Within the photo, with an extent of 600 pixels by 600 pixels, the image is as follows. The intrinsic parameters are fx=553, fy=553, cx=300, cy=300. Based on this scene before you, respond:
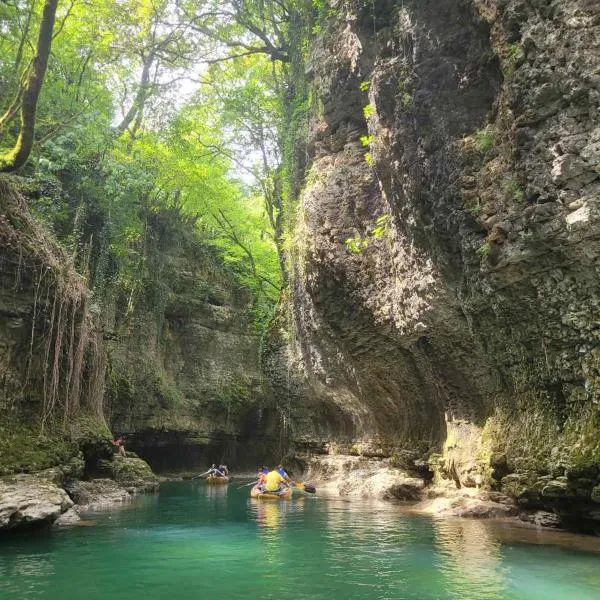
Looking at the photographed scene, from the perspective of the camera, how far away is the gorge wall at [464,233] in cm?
823

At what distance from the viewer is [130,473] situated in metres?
15.6

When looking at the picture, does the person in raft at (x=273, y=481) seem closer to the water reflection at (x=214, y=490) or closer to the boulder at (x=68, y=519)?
the water reflection at (x=214, y=490)

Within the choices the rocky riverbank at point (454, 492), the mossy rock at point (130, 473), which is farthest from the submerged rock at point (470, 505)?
the mossy rock at point (130, 473)

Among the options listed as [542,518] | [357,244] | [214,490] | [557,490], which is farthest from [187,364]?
[557,490]

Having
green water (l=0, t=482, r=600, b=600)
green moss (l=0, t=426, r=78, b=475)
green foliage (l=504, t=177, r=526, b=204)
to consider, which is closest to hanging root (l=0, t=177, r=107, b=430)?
green moss (l=0, t=426, r=78, b=475)

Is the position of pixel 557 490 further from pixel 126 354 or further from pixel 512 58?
pixel 126 354

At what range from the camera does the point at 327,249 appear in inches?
603

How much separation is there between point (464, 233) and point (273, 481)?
957cm

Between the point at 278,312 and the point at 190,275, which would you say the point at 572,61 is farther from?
the point at 190,275

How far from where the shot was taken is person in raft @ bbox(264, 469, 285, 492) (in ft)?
52.4

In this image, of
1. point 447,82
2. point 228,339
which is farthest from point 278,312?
point 447,82

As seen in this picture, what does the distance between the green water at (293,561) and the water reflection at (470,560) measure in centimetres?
2

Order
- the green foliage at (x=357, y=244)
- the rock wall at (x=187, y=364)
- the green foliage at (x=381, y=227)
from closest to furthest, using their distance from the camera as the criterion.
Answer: the green foliage at (x=381, y=227) < the green foliage at (x=357, y=244) < the rock wall at (x=187, y=364)

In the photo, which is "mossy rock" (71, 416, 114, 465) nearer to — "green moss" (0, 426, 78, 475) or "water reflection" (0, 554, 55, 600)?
"green moss" (0, 426, 78, 475)
